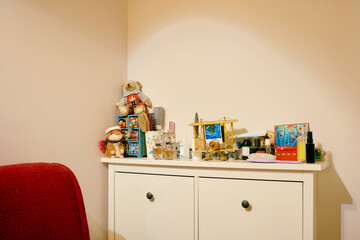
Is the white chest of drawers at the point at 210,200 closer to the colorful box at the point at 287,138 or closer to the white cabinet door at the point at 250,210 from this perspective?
the white cabinet door at the point at 250,210

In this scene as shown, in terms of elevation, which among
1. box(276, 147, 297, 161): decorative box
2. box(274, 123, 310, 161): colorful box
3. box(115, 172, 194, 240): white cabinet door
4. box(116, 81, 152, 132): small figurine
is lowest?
box(115, 172, 194, 240): white cabinet door

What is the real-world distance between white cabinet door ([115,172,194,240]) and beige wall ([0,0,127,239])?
0.64 ft

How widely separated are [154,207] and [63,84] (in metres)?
0.80

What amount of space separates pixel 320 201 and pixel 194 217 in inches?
27.6

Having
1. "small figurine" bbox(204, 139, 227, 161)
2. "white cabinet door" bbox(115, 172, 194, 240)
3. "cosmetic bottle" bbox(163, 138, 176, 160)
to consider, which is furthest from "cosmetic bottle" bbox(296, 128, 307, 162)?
"cosmetic bottle" bbox(163, 138, 176, 160)

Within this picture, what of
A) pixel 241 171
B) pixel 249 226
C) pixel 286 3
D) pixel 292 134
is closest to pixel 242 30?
pixel 286 3

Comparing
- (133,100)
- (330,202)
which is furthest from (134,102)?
(330,202)

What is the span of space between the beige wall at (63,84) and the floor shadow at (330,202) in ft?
4.07

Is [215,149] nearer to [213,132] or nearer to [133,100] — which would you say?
[213,132]

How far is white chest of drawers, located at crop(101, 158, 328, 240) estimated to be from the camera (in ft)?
3.45

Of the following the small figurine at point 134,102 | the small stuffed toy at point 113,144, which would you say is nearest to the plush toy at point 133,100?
the small figurine at point 134,102

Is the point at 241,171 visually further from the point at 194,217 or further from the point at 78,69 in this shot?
the point at 78,69

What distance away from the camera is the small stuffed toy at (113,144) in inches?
59.3

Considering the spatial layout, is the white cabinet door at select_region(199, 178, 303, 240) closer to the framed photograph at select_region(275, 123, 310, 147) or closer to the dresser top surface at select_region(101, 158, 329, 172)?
the dresser top surface at select_region(101, 158, 329, 172)
